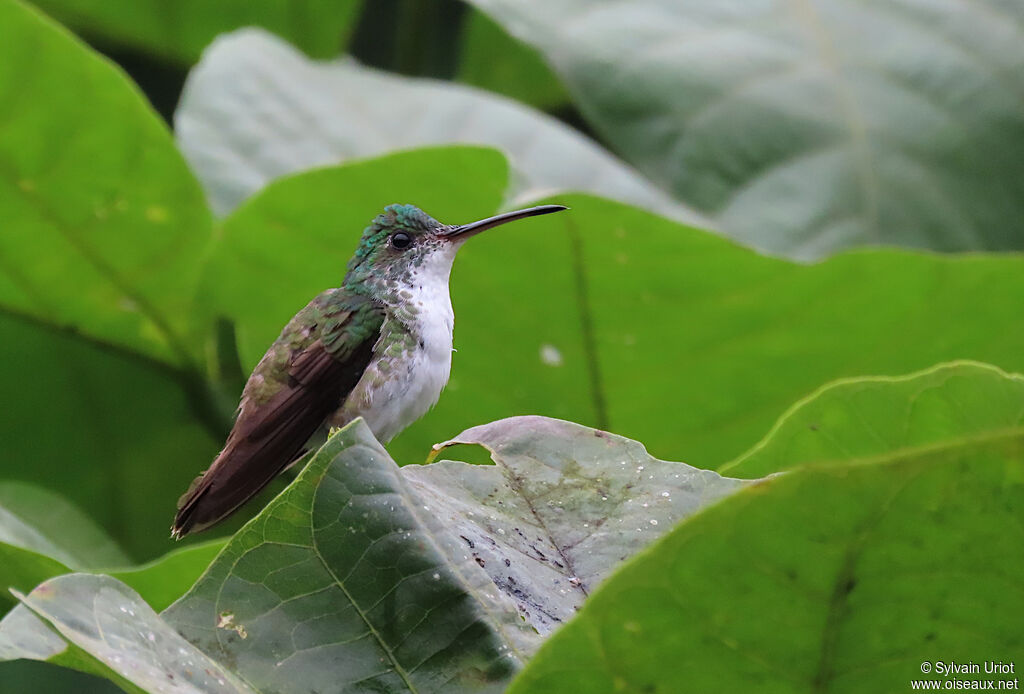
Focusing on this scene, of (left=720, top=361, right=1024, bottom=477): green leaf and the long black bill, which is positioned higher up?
the long black bill

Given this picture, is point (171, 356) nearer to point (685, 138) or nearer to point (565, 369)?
point (565, 369)

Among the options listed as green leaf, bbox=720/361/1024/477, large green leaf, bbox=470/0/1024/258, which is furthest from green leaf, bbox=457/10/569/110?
green leaf, bbox=720/361/1024/477

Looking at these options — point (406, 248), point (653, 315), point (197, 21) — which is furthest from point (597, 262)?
point (197, 21)

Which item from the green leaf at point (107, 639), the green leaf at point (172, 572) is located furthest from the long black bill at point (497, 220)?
the green leaf at point (107, 639)

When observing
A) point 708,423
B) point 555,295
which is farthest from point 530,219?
point 708,423

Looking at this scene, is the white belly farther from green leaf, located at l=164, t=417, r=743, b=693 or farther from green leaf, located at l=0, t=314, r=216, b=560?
green leaf, located at l=0, t=314, r=216, b=560
